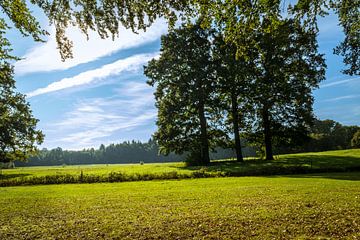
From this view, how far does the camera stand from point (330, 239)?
27.5ft

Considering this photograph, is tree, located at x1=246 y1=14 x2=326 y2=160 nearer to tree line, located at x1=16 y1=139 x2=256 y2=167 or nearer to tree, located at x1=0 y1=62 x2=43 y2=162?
tree, located at x1=0 y1=62 x2=43 y2=162

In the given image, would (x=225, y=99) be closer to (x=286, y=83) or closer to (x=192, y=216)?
(x=286, y=83)

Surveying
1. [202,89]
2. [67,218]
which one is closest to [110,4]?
[67,218]

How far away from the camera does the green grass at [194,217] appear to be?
30.8 feet

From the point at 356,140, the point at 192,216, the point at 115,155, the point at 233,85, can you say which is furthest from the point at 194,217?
the point at 115,155

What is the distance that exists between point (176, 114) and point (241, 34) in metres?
32.6

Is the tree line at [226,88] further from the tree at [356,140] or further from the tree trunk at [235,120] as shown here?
the tree at [356,140]

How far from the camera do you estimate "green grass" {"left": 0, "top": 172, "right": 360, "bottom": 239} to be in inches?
369

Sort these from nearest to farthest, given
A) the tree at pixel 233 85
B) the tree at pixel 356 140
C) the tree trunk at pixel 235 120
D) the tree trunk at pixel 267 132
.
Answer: the tree at pixel 233 85 → the tree trunk at pixel 267 132 → the tree trunk at pixel 235 120 → the tree at pixel 356 140

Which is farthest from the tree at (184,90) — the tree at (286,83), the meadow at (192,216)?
the meadow at (192,216)

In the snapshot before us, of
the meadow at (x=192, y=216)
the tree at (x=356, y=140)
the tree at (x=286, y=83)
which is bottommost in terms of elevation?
the meadow at (x=192, y=216)

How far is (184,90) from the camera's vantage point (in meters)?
42.8

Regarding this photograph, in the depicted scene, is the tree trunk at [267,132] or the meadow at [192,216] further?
the tree trunk at [267,132]

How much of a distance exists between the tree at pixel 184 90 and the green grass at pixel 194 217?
26225 millimetres
